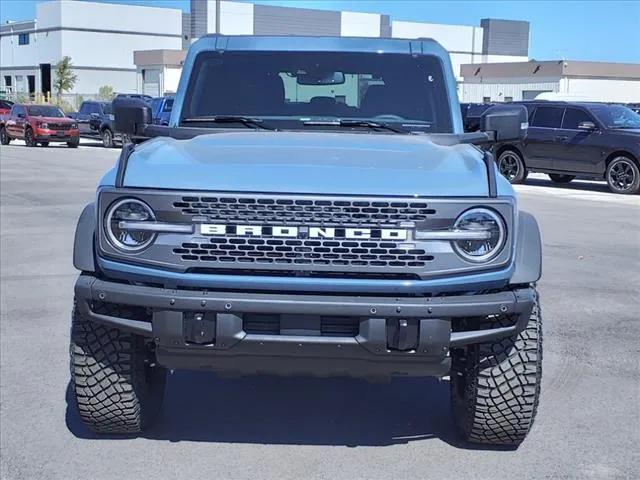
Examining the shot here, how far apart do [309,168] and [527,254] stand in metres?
1.04

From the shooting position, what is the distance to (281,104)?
17.4 feet

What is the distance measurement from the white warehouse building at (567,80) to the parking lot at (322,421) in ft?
144

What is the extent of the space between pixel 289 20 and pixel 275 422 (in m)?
87.9

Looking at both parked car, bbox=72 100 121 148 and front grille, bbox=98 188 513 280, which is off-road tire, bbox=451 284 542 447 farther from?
parked car, bbox=72 100 121 148

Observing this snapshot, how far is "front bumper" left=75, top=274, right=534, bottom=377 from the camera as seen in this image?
3.61m

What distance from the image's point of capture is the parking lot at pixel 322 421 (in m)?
4.26

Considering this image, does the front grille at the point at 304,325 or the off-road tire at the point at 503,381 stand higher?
the front grille at the point at 304,325

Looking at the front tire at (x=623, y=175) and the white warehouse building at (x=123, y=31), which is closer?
the front tire at (x=623, y=175)

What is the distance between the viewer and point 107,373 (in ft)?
13.7

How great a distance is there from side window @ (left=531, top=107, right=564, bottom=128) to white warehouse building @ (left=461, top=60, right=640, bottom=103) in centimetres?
3032

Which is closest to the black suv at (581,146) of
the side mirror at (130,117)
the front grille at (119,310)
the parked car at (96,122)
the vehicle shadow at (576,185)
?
the vehicle shadow at (576,185)

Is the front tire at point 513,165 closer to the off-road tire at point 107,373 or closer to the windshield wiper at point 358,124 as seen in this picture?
the windshield wiper at point 358,124

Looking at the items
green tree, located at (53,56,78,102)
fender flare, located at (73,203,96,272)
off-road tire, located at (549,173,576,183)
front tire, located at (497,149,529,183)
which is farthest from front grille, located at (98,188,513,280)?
green tree, located at (53,56,78,102)

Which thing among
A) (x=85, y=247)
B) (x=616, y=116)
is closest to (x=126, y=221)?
(x=85, y=247)
